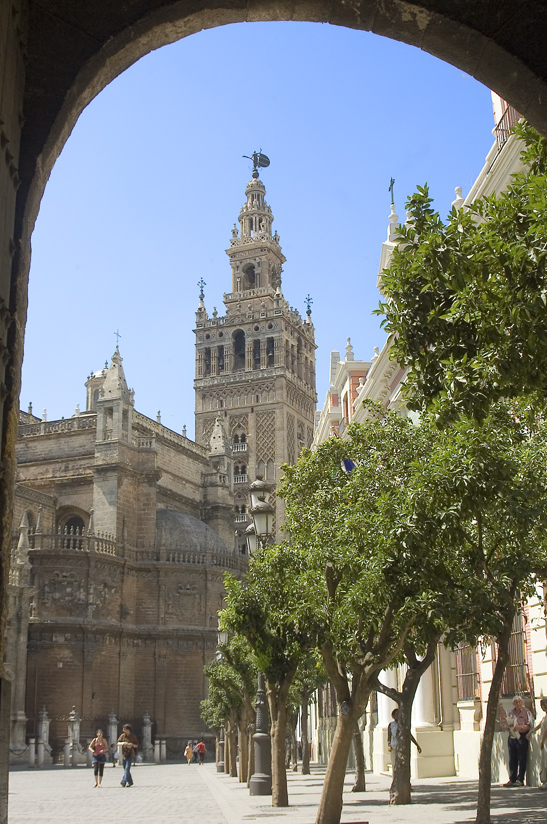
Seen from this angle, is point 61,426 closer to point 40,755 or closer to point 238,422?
point 40,755

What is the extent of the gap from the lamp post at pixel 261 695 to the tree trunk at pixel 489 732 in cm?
479

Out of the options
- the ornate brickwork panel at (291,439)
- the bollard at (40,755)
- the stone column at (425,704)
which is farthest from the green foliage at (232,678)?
the ornate brickwork panel at (291,439)

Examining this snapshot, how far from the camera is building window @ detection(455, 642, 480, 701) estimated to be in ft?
61.8

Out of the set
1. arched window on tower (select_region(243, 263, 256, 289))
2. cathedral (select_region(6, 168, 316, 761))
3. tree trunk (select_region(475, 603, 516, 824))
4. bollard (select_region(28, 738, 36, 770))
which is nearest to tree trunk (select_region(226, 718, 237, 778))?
cathedral (select_region(6, 168, 316, 761))

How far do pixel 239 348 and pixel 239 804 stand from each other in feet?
211

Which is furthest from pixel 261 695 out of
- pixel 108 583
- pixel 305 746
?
pixel 108 583

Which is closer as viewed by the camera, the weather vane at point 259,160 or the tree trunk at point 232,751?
the tree trunk at point 232,751

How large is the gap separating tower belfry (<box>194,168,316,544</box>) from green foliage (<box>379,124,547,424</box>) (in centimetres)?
→ 6393

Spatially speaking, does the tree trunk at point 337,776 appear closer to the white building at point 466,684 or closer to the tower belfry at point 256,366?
the white building at point 466,684

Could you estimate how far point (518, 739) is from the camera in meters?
14.7

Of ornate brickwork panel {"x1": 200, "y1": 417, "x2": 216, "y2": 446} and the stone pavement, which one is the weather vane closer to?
ornate brickwork panel {"x1": 200, "y1": 417, "x2": 216, "y2": 446}

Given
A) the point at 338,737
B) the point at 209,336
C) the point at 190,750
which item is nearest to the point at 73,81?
the point at 338,737

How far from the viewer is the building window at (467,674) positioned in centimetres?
1883

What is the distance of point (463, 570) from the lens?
12000 millimetres
